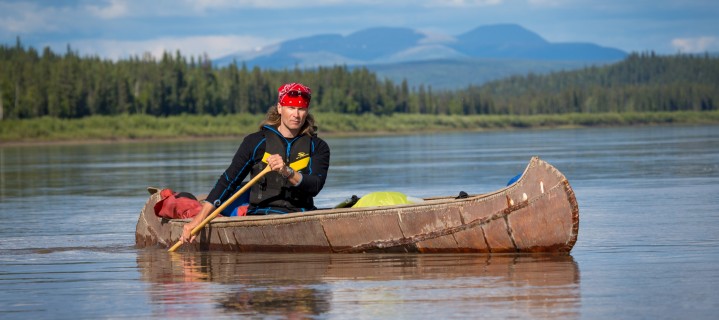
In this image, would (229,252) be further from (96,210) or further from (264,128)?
(96,210)

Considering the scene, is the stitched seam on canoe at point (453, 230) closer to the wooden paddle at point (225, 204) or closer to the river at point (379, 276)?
the river at point (379, 276)

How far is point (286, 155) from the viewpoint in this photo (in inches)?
526

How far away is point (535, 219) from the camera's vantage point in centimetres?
1272

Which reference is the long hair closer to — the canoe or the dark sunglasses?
the dark sunglasses

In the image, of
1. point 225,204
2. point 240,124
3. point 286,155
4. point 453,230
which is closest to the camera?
point 453,230

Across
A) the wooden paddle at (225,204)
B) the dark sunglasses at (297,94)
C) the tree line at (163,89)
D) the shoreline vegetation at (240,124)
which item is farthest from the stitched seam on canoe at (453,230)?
the tree line at (163,89)

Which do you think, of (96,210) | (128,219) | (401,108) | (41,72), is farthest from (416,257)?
(401,108)

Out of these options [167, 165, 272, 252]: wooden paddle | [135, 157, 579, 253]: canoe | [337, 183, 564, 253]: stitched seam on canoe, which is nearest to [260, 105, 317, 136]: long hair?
[167, 165, 272, 252]: wooden paddle

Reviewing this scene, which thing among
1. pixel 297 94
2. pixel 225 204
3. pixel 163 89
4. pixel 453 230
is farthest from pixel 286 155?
pixel 163 89

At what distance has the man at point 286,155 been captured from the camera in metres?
13.1

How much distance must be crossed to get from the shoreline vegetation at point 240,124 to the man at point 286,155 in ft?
322

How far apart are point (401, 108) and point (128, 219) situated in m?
169

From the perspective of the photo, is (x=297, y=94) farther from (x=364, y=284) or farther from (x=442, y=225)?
(x=364, y=284)

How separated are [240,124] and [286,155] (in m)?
130
